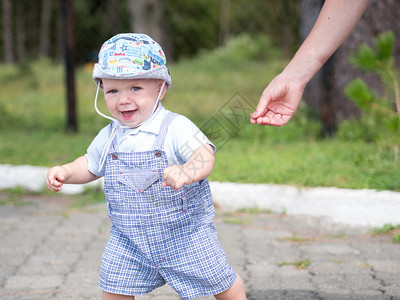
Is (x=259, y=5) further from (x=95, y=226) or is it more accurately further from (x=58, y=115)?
(x=95, y=226)

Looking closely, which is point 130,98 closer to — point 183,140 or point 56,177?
point 183,140

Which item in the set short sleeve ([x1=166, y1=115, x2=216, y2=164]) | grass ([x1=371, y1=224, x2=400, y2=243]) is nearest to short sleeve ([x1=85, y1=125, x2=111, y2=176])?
short sleeve ([x1=166, y1=115, x2=216, y2=164])

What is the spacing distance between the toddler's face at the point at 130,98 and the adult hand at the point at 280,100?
0.41 metres

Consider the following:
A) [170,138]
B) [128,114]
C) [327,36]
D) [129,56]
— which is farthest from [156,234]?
[327,36]

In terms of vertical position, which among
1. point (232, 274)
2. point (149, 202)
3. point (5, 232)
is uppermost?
point (149, 202)

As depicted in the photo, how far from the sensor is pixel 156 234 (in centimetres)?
232

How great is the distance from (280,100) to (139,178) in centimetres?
63

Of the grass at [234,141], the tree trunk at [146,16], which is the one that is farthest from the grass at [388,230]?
the tree trunk at [146,16]

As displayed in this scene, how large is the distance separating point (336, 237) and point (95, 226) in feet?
5.55

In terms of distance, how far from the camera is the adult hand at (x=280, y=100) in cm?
230

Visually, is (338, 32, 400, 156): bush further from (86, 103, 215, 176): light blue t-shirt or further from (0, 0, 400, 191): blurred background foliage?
(86, 103, 215, 176): light blue t-shirt

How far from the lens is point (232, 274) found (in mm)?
2373

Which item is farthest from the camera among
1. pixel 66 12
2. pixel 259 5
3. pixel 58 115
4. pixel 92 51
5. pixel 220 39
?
pixel 220 39

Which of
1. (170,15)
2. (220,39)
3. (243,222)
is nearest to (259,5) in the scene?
(243,222)
